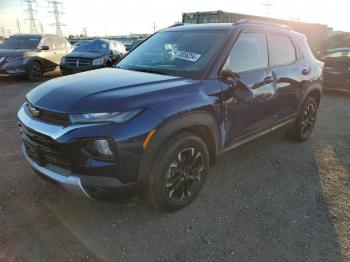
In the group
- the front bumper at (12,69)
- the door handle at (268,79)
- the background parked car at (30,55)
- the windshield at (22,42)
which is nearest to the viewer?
the door handle at (268,79)

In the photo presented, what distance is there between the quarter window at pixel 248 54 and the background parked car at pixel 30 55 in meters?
9.14

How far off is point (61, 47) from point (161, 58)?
416 inches

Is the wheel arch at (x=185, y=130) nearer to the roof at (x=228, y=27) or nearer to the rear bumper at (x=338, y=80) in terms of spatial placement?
the roof at (x=228, y=27)

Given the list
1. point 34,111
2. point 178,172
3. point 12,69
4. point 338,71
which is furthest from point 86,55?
point 178,172

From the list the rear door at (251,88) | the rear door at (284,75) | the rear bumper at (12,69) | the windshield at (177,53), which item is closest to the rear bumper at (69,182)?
the windshield at (177,53)

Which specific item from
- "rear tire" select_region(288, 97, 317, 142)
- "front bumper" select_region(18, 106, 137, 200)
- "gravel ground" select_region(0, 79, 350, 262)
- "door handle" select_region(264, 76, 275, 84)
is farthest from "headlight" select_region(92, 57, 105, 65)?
"front bumper" select_region(18, 106, 137, 200)

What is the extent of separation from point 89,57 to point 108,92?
29.9 ft

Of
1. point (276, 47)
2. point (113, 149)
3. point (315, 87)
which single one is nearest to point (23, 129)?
point (113, 149)

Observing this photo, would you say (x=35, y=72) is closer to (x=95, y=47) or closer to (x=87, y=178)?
(x=95, y=47)

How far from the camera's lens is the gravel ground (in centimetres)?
265

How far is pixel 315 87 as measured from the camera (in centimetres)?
524

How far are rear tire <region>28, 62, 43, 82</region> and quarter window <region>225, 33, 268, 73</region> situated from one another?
9202 mm

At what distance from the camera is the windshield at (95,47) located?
12148mm

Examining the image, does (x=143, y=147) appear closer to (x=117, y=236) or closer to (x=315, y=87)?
(x=117, y=236)
